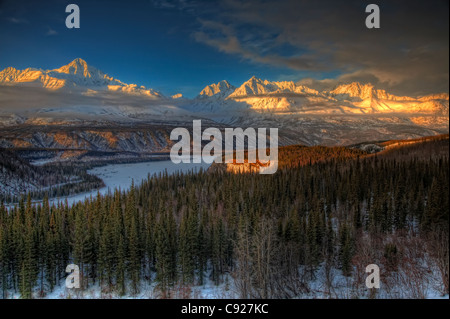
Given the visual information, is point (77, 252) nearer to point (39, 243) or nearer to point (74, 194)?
point (39, 243)

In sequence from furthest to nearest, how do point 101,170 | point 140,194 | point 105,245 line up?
point 101,170 < point 140,194 < point 105,245

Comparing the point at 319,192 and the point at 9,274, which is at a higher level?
the point at 319,192

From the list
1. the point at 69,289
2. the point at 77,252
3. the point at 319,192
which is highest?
the point at 319,192

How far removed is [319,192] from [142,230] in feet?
88.9

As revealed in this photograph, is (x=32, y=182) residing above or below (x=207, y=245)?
above

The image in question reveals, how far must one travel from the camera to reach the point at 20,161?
101000 millimetres

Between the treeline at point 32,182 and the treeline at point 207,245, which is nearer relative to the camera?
the treeline at point 207,245

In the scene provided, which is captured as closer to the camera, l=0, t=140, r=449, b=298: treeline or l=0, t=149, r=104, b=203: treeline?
l=0, t=140, r=449, b=298: treeline

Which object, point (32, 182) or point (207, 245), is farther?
point (32, 182)
